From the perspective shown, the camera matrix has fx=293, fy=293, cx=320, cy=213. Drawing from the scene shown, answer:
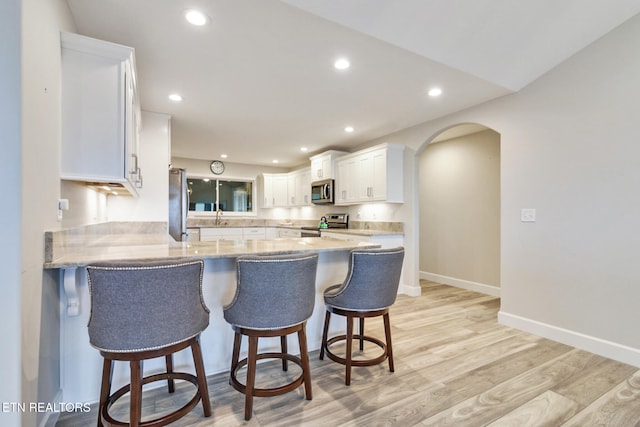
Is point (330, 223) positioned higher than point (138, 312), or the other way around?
point (330, 223)

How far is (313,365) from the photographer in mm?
2311

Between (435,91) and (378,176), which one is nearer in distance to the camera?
(435,91)

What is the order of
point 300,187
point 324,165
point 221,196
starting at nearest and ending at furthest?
point 324,165 → point 300,187 → point 221,196

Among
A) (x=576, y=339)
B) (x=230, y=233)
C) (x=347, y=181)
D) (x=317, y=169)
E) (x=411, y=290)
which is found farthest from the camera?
(x=230, y=233)

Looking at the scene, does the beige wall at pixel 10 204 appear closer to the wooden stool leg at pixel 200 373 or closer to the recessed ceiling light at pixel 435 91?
the wooden stool leg at pixel 200 373

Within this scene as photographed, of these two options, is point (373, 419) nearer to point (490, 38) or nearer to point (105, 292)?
point (105, 292)

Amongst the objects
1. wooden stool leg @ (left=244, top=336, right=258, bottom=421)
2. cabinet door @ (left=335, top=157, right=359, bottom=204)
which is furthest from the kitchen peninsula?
cabinet door @ (left=335, top=157, right=359, bottom=204)

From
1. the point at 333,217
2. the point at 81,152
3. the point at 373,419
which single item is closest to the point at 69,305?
the point at 81,152

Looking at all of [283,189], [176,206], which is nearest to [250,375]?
[176,206]

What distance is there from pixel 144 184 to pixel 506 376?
165 inches

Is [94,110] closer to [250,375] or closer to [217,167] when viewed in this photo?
[250,375]

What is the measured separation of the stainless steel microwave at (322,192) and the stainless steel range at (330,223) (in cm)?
38

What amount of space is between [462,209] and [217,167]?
5.29 metres

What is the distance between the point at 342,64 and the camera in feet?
8.43
